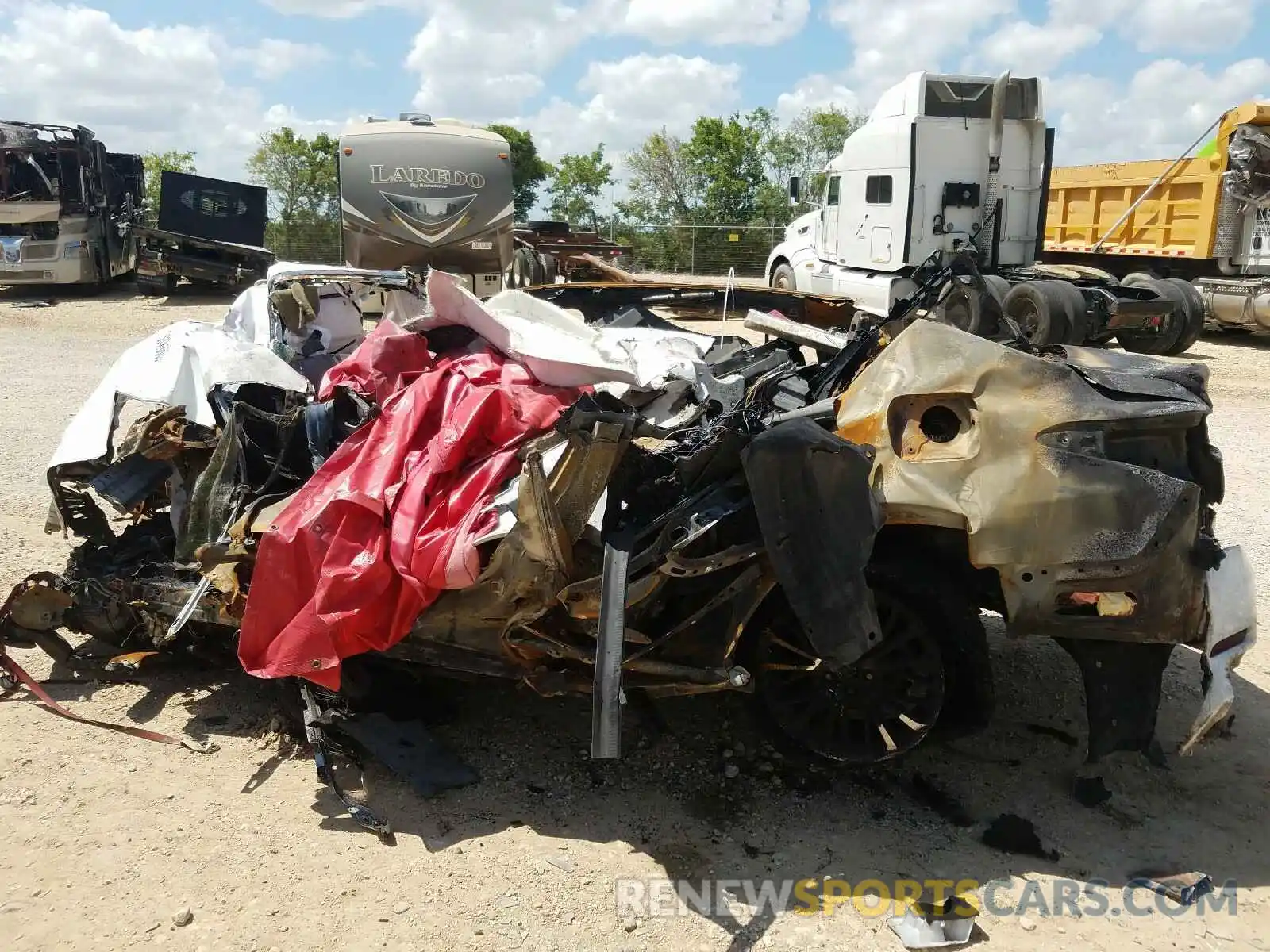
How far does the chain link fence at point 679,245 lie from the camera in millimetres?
28797

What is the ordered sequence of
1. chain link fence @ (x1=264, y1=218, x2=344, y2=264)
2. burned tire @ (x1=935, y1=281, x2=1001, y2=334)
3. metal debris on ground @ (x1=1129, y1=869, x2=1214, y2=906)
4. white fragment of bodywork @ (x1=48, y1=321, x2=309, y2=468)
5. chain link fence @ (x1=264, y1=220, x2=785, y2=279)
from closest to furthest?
metal debris on ground @ (x1=1129, y1=869, x2=1214, y2=906) → burned tire @ (x1=935, y1=281, x2=1001, y2=334) → white fragment of bodywork @ (x1=48, y1=321, x2=309, y2=468) → chain link fence @ (x1=264, y1=218, x2=344, y2=264) → chain link fence @ (x1=264, y1=220, x2=785, y2=279)

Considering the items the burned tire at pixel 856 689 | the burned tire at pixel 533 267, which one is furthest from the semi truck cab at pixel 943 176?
the burned tire at pixel 856 689

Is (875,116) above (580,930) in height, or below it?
above

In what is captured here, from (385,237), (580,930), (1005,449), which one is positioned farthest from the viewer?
(385,237)

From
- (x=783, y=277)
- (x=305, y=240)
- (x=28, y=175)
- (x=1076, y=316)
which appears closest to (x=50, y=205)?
(x=28, y=175)

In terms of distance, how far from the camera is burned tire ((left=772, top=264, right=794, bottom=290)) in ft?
55.9

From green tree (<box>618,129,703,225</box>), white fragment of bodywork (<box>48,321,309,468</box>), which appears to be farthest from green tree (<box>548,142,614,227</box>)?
white fragment of bodywork (<box>48,321,309,468</box>)

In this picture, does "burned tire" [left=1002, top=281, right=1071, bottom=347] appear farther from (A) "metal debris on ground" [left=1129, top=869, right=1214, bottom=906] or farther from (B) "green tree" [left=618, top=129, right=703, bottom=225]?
(B) "green tree" [left=618, top=129, right=703, bottom=225]

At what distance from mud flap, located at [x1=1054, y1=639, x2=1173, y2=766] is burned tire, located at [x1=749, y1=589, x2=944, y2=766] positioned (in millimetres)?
456

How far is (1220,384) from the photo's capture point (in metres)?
11.3

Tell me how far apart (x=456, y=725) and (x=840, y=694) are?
152 centimetres

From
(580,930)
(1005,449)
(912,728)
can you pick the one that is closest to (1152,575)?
(1005,449)

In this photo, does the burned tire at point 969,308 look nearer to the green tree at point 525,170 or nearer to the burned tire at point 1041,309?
the burned tire at point 1041,309

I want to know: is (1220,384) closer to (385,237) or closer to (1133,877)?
(1133,877)
